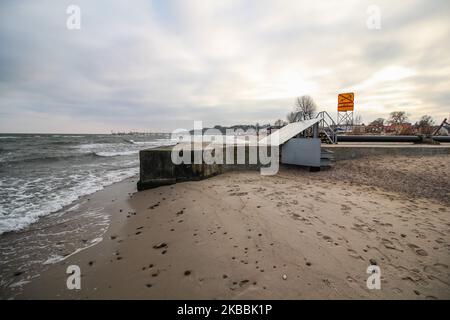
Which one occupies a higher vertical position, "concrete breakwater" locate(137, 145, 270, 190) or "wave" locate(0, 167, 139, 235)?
"concrete breakwater" locate(137, 145, 270, 190)

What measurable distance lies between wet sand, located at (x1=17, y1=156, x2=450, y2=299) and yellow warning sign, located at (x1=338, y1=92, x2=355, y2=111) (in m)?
16.9

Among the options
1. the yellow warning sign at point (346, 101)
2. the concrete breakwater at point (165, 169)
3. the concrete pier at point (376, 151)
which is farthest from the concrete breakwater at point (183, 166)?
the yellow warning sign at point (346, 101)

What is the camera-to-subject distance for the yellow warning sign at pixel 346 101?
64.2 feet

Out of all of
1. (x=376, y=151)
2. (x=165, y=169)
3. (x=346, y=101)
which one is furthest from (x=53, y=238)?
(x=346, y=101)

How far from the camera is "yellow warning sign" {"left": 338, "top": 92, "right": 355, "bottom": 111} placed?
19578mm

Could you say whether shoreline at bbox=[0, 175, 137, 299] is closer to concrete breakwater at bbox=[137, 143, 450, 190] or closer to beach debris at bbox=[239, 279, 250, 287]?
concrete breakwater at bbox=[137, 143, 450, 190]

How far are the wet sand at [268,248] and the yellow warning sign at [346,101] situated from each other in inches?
667

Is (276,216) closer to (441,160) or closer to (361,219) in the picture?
(361,219)

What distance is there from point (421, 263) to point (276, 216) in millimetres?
2087

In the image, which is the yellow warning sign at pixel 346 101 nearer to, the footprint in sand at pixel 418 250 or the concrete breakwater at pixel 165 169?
the concrete breakwater at pixel 165 169

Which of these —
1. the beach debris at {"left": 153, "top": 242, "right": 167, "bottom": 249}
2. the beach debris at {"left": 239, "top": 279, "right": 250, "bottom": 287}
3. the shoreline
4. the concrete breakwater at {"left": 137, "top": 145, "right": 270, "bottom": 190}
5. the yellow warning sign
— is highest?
the yellow warning sign

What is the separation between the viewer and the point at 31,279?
8.97 ft

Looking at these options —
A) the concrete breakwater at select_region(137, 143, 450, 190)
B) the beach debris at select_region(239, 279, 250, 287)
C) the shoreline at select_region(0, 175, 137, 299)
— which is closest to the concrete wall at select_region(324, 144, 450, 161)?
the concrete breakwater at select_region(137, 143, 450, 190)

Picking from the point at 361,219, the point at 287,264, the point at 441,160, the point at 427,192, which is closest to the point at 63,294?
the point at 287,264
